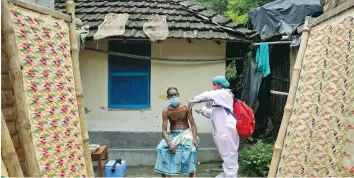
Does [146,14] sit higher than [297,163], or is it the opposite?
[146,14]

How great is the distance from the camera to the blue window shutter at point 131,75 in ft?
26.5

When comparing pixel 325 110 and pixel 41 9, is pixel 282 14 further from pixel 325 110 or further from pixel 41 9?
pixel 41 9

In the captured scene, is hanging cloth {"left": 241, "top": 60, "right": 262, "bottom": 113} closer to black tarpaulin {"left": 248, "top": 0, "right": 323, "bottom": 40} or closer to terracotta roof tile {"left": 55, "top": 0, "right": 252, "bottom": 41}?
black tarpaulin {"left": 248, "top": 0, "right": 323, "bottom": 40}

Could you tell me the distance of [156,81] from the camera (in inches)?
316

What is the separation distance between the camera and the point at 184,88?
8.05 metres

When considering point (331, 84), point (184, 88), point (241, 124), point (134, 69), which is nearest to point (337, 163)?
point (331, 84)

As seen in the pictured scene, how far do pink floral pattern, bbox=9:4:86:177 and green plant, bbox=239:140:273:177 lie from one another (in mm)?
4226

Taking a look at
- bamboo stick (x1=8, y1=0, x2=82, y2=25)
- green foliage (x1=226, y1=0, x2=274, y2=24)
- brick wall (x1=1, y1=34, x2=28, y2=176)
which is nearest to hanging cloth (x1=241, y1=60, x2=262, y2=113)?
bamboo stick (x1=8, y1=0, x2=82, y2=25)

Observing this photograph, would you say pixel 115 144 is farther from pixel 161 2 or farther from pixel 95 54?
pixel 161 2

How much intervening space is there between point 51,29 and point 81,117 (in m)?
1.19

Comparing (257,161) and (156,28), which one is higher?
(156,28)

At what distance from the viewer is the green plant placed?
23.1 ft

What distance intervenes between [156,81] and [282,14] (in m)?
3.99

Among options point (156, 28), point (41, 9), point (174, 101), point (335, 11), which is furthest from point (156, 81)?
point (335, 11)
